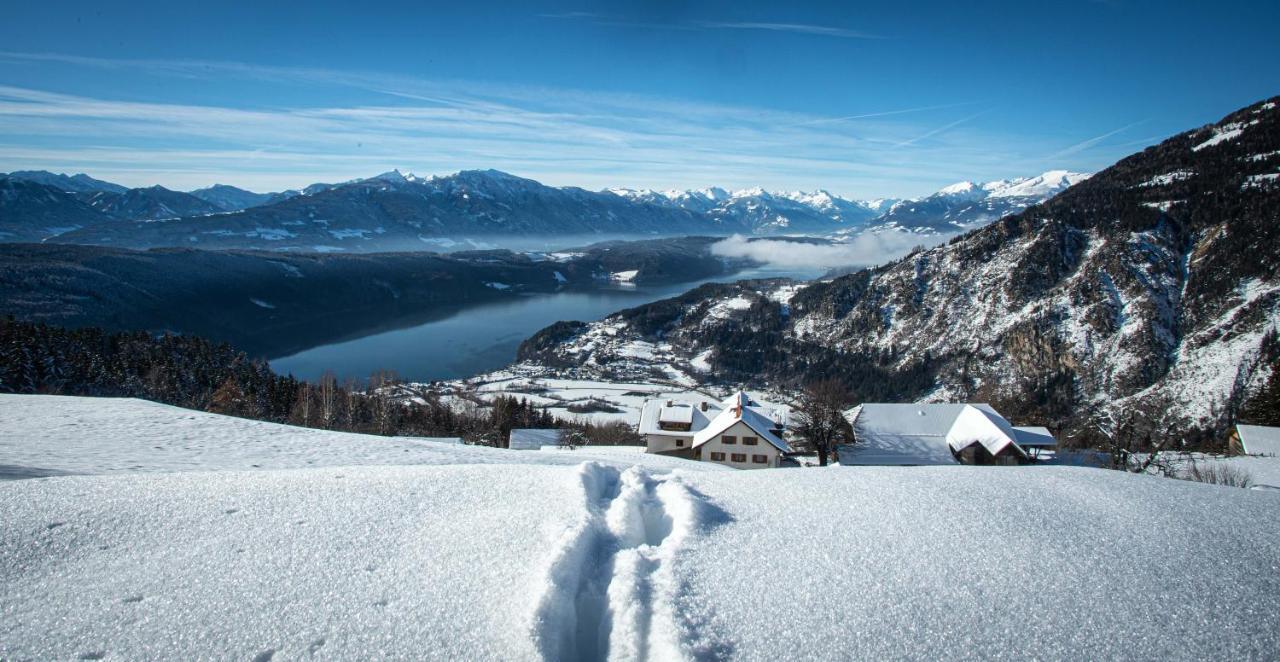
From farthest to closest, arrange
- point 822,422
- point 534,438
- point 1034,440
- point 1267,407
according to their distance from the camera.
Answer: point 1267,407, point 534,438, point 1034,440, point 822,422

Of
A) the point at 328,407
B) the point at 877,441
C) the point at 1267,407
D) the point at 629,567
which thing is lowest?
the point at 328,407

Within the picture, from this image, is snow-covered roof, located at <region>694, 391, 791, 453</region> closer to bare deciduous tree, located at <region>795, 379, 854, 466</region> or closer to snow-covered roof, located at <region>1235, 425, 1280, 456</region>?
bare deciduous tree, located at <region>795, 379, 854, 466</region>

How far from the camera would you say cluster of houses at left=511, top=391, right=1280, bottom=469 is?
88.6ft

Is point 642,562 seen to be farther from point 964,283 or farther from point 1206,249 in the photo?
point 964,283

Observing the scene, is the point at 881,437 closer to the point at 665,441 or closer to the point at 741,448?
the point at 741,448

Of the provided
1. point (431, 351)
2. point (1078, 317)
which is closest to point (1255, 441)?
point (1078, 317)

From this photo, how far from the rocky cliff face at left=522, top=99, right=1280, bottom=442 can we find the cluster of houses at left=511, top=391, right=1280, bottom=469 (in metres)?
17.2

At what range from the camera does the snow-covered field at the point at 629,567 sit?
441cm

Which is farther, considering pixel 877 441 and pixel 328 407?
pixel 328 407

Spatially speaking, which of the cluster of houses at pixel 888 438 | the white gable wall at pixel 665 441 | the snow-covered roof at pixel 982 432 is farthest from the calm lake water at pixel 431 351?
the snow-covered roof at pixel 982 432

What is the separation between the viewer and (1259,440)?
2573 centimetres

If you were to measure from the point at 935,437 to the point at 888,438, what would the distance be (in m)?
2.69

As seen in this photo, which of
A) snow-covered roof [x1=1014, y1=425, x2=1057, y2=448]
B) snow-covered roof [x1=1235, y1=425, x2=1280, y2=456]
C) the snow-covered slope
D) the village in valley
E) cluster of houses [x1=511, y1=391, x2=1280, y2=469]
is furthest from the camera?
snow-covered roof [x1=1014, y1=425, x2=1057, y2=448]

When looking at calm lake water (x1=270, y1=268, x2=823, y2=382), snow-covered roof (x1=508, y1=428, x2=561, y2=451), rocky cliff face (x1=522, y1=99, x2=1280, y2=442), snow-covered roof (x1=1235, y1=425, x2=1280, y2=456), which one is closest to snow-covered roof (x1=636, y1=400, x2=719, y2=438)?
snow-covered roof (x1=508, y1=428, x2=561, y2=451)
